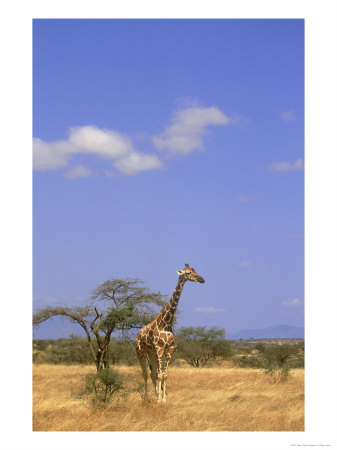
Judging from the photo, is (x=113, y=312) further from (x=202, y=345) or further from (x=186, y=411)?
(x=202, y=345)

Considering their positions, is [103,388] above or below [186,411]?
above

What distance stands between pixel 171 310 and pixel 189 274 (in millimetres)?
939

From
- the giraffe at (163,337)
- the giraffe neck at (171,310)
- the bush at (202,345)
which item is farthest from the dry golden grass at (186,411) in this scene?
the bush at (202,345)

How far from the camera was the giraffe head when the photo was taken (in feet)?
40.8

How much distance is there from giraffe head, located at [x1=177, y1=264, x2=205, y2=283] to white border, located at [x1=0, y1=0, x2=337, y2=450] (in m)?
3.04

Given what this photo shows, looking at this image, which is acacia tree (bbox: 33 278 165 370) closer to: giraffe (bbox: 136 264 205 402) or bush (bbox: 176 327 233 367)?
giraffe (bbox: 136 264 205 402)

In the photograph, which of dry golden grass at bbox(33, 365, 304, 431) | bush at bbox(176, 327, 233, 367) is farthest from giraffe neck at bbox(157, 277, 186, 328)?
bush at bbox(176, 327, 233, 367)

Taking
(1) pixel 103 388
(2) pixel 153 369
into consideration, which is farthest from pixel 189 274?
(1) pixel 103 388
